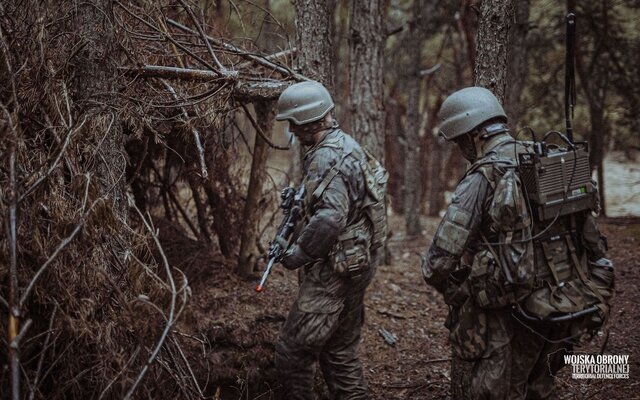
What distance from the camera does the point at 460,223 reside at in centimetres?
350

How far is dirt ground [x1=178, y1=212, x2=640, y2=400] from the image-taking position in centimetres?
503

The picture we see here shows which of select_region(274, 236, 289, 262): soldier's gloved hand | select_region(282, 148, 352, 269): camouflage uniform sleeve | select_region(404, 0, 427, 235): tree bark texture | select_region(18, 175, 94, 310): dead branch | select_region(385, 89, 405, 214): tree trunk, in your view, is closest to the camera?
select_region(18, 175, 94, 310): dead branch

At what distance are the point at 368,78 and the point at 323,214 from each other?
3808 mm

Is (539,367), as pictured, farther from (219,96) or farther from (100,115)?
(100,115)

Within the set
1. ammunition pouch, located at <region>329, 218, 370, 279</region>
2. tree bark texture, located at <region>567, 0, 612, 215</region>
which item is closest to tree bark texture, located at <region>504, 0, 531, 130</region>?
tree bark texture, located at <region>567, 0, 612, 215</region>

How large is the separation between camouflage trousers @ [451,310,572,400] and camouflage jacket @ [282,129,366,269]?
1.18 metres

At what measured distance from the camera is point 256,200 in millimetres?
6387

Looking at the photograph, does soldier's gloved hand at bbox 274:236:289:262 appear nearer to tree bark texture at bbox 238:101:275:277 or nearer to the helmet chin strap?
the helmet chin strap

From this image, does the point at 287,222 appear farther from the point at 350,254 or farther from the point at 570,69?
the point at 570,69

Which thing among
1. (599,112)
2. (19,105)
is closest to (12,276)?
(19,105)

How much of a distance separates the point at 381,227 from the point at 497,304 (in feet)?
3.69

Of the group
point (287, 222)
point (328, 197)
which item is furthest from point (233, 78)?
point (328, 197)

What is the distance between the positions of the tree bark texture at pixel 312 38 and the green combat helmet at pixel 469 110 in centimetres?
196

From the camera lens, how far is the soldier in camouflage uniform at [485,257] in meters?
3.48
